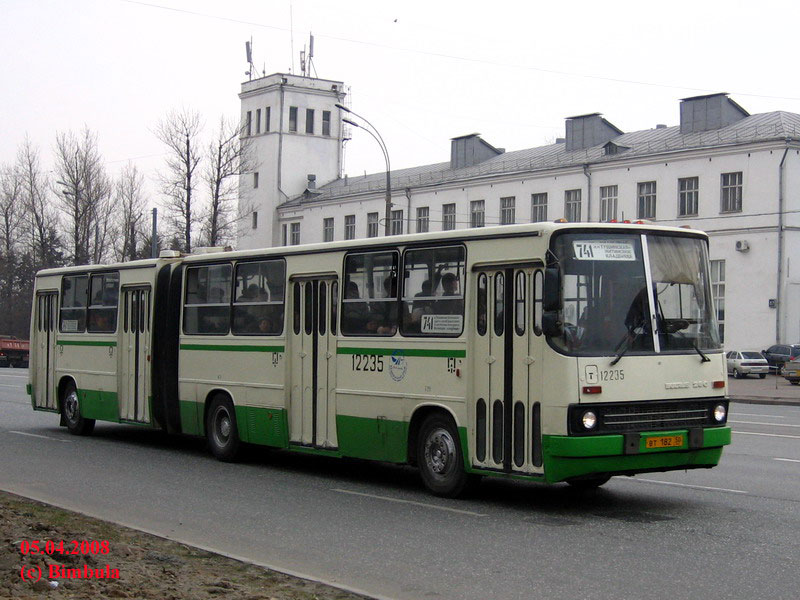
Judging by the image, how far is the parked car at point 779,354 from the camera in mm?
50406

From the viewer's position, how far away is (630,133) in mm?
65250

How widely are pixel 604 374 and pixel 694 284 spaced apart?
159 centimetres

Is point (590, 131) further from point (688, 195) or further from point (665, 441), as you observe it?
point (665, 441)

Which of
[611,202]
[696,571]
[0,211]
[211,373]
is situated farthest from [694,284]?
[0,211]

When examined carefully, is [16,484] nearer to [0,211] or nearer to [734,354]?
[734,354]

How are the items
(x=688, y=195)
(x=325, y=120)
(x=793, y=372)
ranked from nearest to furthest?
(x=793, y=372) < (x=688, y=195) < (x=325, y=120)

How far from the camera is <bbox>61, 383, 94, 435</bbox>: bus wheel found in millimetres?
19922

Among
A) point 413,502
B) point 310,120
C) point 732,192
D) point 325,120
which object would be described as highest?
point 325,120

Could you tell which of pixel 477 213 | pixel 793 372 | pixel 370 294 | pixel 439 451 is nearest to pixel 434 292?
pixel 370 294

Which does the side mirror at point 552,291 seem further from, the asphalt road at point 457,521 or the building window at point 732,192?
the building window at point 732,192

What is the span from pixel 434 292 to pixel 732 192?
4508 cm

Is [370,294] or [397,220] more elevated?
[397,220]

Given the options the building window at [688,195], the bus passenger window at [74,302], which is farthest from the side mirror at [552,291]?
the building window at [688,195]

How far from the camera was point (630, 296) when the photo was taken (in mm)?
11180
